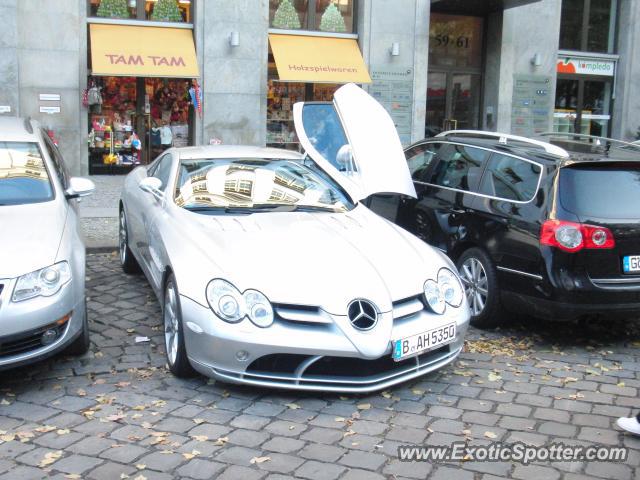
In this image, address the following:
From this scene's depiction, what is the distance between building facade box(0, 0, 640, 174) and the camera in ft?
46.6

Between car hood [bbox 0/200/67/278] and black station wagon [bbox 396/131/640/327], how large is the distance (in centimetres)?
338

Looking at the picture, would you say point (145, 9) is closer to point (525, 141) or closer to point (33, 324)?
point (525, 141)

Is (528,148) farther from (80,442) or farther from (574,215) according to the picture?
(80,442)

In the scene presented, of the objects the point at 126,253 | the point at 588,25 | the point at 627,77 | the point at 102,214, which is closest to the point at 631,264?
the point at 126,253

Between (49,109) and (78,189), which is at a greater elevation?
(49,109)

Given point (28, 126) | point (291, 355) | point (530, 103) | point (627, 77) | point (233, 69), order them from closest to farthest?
point (291, 355) < point (28, 126) < point (233, 69) < point (530, 103) < point (627, 77)

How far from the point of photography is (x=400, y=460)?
3.88 metres

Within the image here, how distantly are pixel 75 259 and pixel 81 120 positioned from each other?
10313 millimetres

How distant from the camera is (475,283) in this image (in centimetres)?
→ 644

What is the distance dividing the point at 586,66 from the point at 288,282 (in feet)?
57.9

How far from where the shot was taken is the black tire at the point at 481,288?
6211 millimetres

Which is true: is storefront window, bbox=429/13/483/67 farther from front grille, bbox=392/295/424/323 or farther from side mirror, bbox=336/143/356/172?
front grille, bbox=392/295/424/323

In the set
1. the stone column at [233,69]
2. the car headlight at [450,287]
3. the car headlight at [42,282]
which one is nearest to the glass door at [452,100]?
the stone column at [233,69]

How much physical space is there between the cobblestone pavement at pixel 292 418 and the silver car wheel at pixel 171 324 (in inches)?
6.8
